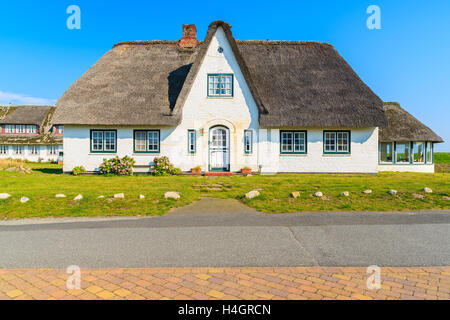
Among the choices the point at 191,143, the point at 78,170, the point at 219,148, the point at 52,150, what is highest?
the point at 191,143

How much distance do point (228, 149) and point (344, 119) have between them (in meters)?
6.91

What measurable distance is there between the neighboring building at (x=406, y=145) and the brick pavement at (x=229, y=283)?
24.3 metres

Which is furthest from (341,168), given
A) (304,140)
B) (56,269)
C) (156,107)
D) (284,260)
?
(56,269)

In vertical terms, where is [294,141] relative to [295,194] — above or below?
above

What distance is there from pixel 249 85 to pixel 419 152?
17.6 metres

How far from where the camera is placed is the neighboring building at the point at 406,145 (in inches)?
1049

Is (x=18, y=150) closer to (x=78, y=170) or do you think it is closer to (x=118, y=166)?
(x=78, y=170)

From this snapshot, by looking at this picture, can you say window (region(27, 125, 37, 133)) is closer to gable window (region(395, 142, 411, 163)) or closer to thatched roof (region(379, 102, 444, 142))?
thatched roof (region(379, 102, 444, 142))

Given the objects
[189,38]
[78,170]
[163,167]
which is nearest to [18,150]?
[78,170]

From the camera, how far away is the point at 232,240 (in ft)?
21.2

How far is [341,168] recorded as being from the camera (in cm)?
1967

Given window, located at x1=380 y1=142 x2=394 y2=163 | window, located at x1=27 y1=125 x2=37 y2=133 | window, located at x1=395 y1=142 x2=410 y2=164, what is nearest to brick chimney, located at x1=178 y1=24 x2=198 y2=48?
window, located at x1=380 y1=142 x2=394 y2=163
